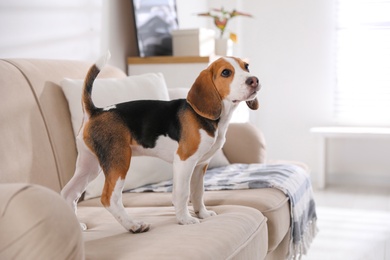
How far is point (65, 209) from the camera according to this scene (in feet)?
3.50

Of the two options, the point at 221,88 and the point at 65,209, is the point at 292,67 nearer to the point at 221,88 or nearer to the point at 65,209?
the point at 221,88

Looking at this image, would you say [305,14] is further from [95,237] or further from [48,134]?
[95,237]

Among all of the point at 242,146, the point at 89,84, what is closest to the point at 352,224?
the point at 242,146

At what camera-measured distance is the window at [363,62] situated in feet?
14.8

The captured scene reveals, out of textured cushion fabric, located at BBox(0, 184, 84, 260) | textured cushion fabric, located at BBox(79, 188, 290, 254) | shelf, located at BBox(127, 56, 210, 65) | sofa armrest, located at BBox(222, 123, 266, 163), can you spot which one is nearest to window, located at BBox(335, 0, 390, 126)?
shelf, located at BBox(127, 56, 210, 65)

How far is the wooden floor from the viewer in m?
2.87

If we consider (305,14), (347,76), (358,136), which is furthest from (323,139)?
(305,14)

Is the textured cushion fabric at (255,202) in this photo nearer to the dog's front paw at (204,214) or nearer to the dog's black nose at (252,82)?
the dog's front paw at (204,214)

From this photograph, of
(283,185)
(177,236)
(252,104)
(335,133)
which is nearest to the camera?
(177,236)

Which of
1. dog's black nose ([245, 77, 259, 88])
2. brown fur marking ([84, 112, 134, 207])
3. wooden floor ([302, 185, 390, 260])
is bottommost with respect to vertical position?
wooden floor ([302, 185, 390, 260])

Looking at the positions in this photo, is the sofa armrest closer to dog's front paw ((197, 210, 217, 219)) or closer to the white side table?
dog's front paw ((197, 210, 217, 219))

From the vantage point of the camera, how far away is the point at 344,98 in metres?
4.61

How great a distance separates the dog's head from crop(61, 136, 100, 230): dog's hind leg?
1.03ft

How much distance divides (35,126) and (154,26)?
5.45ft
